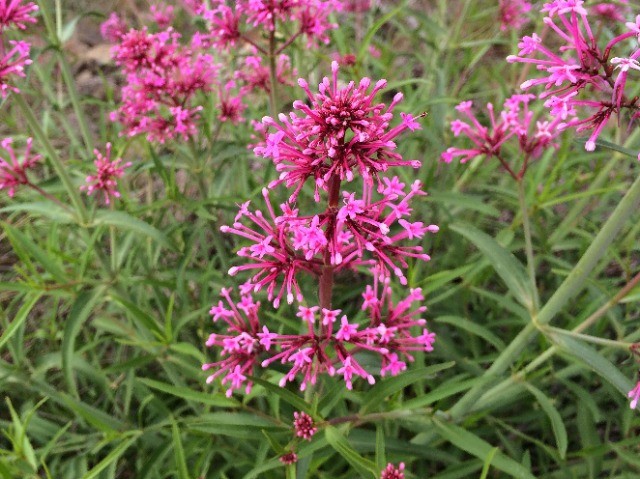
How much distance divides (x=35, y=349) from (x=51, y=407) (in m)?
0.78

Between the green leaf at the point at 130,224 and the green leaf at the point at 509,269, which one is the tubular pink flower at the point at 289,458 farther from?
the green leaf at the point at 130,224

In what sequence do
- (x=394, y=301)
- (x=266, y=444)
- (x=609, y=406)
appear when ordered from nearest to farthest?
(x=266, y=444), (x=394, y=301), (x=609, y=406)

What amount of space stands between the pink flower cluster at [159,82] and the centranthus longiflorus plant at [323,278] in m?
0.02

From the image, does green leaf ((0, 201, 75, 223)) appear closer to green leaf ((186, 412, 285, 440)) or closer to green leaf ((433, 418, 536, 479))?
green leaf ((186, 412, 285, 440))

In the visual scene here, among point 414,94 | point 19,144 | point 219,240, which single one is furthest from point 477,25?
→ point 19,144

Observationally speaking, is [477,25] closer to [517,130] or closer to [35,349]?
[517,130]

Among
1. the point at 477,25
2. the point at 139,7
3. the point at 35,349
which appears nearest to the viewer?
the point at 35,349

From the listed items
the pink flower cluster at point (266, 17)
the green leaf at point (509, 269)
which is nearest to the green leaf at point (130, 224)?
the pink flower cluster at point (266, 17)

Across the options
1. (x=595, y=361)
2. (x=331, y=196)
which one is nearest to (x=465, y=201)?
(x=595, y=361)

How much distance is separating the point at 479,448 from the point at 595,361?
66 cm

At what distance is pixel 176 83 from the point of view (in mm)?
3561

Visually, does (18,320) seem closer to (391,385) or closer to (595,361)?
(391,385)

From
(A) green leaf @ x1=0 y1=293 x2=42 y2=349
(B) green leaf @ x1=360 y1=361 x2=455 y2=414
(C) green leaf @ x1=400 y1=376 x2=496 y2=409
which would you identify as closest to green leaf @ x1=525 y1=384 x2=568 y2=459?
(C) green leaf @ x1=400 y1=376 x2=496 y2=409

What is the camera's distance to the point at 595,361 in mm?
2201
